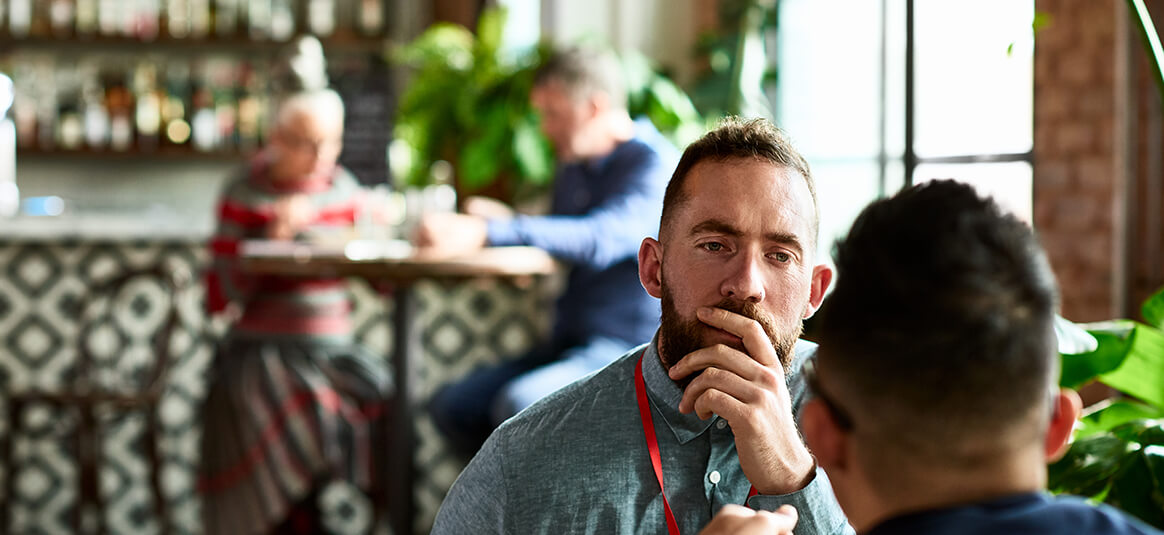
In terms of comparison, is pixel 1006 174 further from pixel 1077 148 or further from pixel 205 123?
pixel 205 123

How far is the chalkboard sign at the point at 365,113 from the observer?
5.08 metres

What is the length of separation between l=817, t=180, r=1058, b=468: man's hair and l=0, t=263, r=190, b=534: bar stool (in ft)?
9.83

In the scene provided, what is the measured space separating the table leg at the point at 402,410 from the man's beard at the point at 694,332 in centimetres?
203

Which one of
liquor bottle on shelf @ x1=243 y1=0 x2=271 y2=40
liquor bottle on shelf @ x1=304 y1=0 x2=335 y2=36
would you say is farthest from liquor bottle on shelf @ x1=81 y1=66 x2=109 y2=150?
liquor bottle on shelf @ x1=304 y1=0 x2=335 y2=36

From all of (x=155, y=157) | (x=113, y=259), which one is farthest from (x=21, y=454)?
(x=155, y=157)

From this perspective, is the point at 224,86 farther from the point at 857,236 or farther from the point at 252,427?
the point at 857,236

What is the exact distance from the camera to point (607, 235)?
287 cm

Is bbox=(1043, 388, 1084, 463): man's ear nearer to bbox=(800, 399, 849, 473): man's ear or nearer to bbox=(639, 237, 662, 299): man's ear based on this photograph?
bbox=(800, 399, 849, 473): man's ear

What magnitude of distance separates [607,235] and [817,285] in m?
1.75

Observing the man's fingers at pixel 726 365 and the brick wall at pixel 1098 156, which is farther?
the brick wall at pixel 1098 156

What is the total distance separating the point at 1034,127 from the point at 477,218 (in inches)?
56.4

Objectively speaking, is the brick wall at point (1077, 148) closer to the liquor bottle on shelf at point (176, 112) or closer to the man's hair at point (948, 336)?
the man's hair at point (948, 336)

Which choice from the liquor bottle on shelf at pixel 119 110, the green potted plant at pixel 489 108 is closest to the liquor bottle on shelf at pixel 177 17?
the liquor bottle on shelf at pixel 119 110

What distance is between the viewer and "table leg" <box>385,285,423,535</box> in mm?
3057
